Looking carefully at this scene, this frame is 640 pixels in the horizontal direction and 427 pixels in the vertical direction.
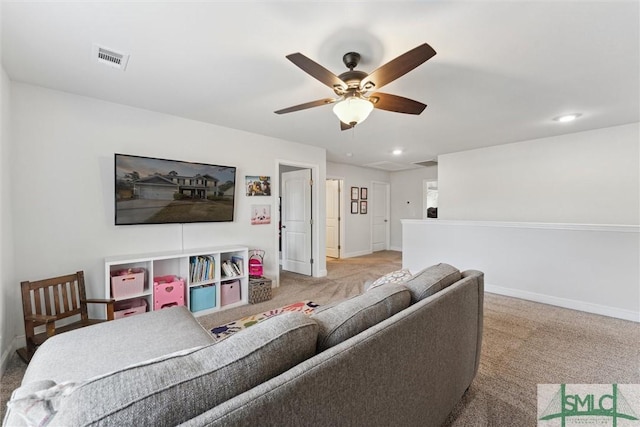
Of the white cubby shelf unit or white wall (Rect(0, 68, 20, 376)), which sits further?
the white cubby shelf unit

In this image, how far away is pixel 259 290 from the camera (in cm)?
367

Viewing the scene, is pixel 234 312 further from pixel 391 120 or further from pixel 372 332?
pixel 391 120

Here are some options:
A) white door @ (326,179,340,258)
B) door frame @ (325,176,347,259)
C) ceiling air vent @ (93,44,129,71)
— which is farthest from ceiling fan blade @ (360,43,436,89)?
white door @ (326,179,340,258)

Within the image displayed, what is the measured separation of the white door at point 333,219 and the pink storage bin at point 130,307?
4.55 metres

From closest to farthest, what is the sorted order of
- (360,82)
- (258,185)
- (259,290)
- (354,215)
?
(360,82) < (259,290) < (258,185) < (354,215)

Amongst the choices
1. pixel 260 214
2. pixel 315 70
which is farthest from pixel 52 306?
pixel 315 70

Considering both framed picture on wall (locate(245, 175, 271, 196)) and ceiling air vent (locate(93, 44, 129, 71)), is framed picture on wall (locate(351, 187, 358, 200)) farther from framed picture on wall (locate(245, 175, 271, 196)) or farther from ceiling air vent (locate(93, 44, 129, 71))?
ceiling air vent (locate(93, 44, 129, 71))

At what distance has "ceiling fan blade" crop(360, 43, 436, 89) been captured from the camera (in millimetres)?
1531

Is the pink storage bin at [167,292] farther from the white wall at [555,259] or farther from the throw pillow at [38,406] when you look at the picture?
the white wall at [555,259]

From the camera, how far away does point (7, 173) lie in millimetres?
2309

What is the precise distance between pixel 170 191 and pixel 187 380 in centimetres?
291

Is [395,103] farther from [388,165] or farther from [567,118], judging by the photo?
[388,165]

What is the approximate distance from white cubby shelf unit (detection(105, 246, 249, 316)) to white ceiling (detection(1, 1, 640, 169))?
1.63 metres

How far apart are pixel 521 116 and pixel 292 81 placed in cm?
288
